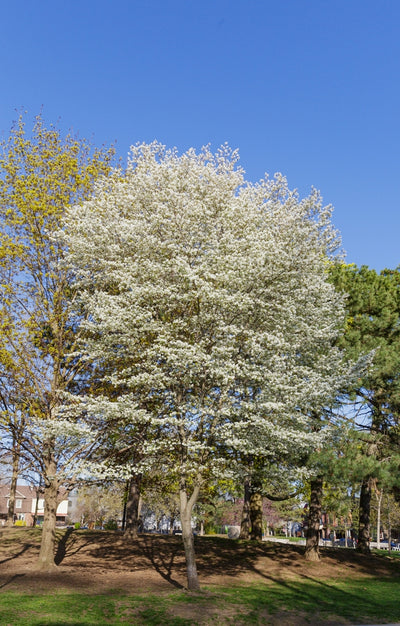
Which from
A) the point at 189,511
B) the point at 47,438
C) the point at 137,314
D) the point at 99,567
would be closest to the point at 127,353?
the point at 137,314

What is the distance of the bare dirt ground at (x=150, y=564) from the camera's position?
17266 mm

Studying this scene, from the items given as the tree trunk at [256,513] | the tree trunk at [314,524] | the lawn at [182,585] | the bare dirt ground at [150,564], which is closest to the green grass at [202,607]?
the lawn at [182,585]

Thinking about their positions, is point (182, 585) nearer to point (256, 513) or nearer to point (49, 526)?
point (49, 526)

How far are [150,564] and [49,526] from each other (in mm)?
4393

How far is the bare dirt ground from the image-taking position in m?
17.3

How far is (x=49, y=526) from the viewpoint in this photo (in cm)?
1889

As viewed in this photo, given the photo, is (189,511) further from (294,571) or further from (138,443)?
(294,571)

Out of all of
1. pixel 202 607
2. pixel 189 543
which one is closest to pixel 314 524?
pixel 189 543

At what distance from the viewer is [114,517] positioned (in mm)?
70375

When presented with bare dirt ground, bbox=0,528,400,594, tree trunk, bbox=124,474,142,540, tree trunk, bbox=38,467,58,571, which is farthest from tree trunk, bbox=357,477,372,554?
tree trunk, bbox=38,467,58,571

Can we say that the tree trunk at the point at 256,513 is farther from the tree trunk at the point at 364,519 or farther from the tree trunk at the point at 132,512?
the tree trunk at the point at 132,512

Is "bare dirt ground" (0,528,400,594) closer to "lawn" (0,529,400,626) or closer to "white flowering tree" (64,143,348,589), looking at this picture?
"lawn" (0,529,400,626)

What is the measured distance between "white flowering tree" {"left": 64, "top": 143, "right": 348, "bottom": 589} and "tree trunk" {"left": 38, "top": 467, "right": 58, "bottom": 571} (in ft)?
11.8

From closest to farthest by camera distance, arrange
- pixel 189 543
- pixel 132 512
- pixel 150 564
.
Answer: pixel 189 543 → pixel 150 564 → pixel 132 512
